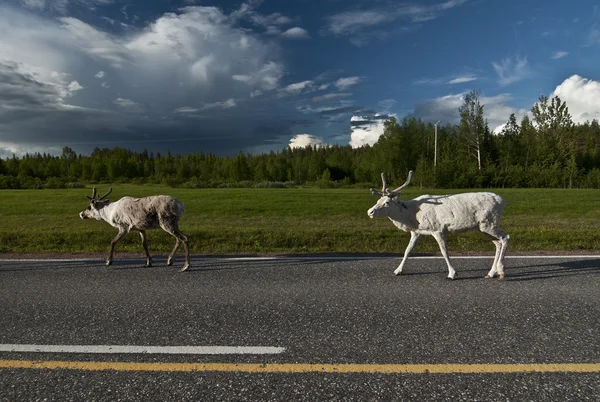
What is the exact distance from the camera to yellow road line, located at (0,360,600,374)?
3.54m

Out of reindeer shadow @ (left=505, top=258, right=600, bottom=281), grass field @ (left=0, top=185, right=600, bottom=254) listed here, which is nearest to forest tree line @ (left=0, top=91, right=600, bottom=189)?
grass field @ (left=0, top=185, right=600, bottom=254)

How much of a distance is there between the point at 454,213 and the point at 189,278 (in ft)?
17.4

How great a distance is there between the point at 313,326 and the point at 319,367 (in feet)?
3.22

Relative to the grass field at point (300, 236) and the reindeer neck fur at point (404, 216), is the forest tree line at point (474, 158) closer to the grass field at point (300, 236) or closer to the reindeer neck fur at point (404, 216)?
the grass field at point (300, 236)

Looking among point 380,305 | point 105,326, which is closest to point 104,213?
point 105,326

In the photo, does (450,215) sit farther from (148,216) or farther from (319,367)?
(148,216)

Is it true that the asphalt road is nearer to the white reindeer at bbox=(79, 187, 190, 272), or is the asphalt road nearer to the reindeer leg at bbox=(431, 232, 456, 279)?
the reindeer leg at bbox=(431, 232, 456, 279)

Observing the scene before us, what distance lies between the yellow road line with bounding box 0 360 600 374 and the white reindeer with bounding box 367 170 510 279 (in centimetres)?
310

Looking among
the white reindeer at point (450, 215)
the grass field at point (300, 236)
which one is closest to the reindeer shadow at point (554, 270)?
the white reindeer at point (450, 215)

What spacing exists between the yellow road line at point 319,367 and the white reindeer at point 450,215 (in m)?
3.10

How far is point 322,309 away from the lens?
5.21 meters

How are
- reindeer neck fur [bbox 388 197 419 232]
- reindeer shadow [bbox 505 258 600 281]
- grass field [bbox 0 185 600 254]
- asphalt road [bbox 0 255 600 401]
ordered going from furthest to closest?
grass field [bbox 0 185 600 254]
reindeer neck fur [bbox 388 197 419 232]
reindeer shadow [bbox 505 258 600 281]
asphalt road [bbox 0 255 600 401]

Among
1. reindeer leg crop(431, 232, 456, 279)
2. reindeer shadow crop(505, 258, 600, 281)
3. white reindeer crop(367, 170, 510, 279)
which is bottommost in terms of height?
reindeer shadow crop(505, 258, 600, 281)

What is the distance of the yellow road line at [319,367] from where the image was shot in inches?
139
